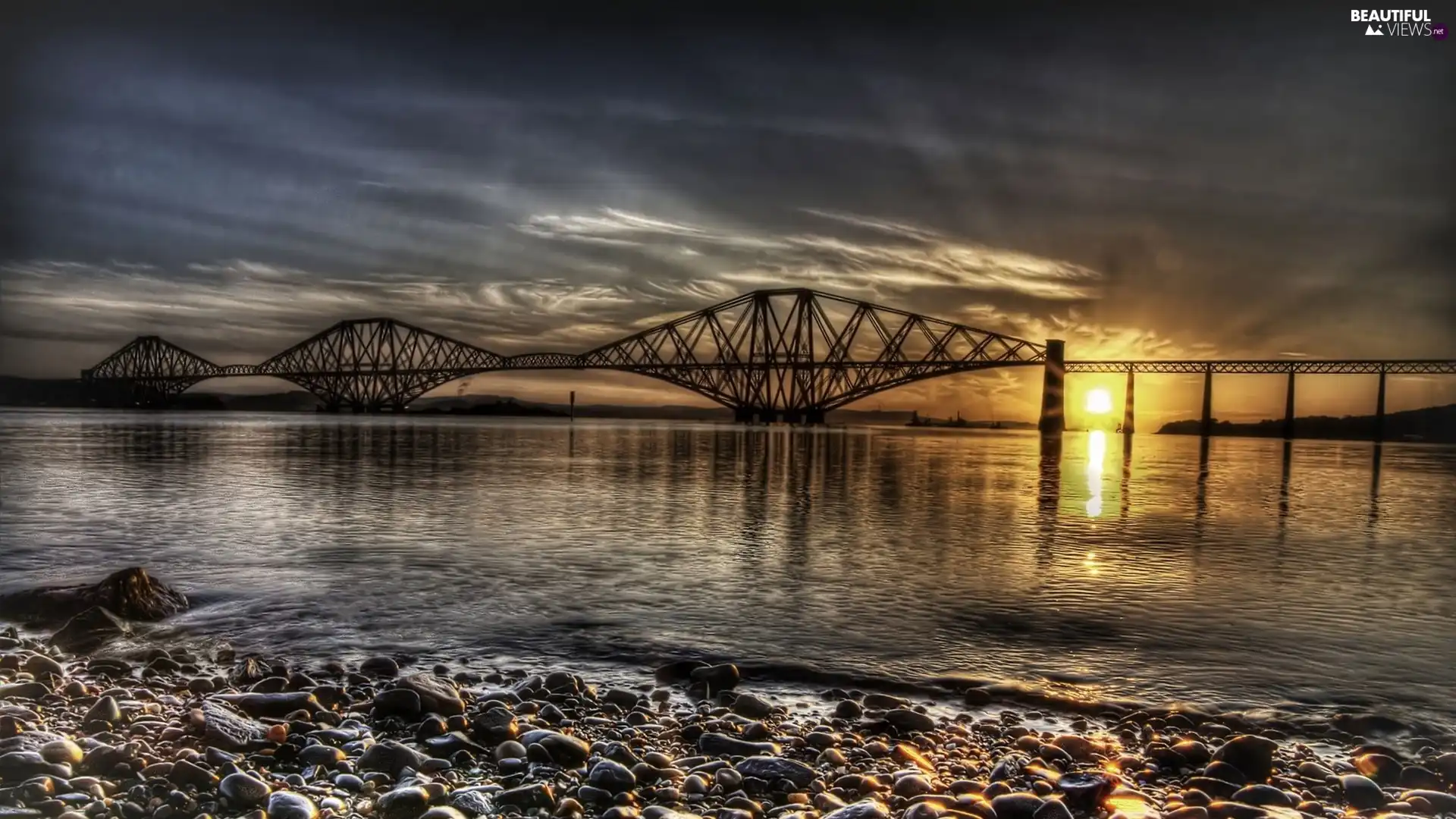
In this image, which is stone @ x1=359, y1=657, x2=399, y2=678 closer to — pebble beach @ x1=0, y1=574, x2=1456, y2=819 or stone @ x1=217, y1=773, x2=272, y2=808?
pebble beach @ x1=0, y1=574, x2=1456, y2=819

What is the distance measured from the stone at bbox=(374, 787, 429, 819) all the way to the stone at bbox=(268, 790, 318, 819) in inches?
8.8

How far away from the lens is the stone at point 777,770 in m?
3.50

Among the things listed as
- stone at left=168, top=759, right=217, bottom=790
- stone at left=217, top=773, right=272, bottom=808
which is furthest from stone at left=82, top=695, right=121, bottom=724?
stone at left=217, top=773, right=272, bottom=808

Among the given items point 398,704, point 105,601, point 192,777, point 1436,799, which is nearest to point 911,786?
point 1436,799

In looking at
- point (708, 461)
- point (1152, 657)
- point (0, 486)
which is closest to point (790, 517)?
point (1152, 657)

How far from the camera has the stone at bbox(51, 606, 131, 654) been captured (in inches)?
221

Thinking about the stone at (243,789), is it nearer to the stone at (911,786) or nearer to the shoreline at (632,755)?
the shoreline at (632,755)

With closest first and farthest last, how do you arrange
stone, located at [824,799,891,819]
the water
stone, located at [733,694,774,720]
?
stone, located at [824,799,891,819] → stone, located at [733,694,774,720] → the water

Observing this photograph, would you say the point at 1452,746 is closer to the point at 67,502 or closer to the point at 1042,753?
the point at 1042,753

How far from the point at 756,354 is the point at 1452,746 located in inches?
5310

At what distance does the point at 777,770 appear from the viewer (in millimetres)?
3545

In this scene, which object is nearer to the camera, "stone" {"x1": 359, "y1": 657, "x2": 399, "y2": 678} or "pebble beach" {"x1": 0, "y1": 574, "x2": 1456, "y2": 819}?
"pebble beach" {"x1": 0, "y1": 574, "x2": 1456, "y2": 819}

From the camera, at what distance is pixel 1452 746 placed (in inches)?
163

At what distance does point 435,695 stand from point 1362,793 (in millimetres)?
4095
